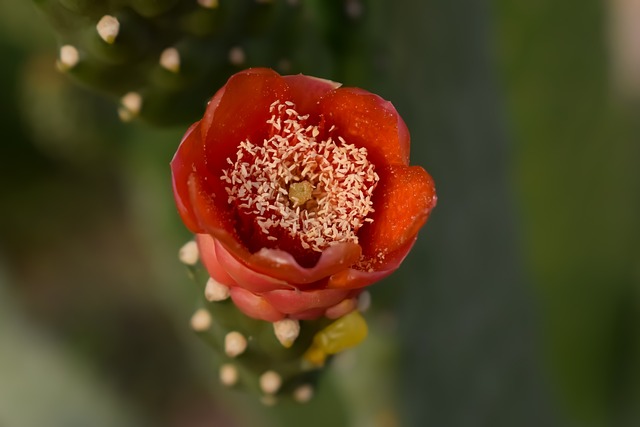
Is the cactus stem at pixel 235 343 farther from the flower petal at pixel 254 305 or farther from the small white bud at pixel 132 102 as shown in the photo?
the small white bud at pixel 132 102

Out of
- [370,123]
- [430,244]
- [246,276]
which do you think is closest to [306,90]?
[370,123]

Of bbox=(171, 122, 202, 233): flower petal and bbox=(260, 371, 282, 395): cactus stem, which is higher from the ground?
bbox=(171, 122, 202, 233): flower petal

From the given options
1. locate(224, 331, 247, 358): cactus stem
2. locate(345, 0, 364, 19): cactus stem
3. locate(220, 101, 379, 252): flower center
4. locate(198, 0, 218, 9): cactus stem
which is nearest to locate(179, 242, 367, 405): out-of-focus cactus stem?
locate(224, 331, 247, 358): cactus stem

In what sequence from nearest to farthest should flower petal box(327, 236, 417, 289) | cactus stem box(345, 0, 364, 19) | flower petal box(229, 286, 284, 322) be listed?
flower petal box(327, 236, 417, 289) < flower petal box(229, 286, 284, 322) < cactus stem box(345, 0, 364, 19)

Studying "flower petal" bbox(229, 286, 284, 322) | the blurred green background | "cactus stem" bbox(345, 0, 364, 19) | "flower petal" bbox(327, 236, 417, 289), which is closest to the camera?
"flower petal" bbox(327, 236, 417, 289)

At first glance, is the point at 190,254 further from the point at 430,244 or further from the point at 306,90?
the point at 430,244

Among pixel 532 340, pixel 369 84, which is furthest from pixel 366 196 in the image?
pixel 532 340

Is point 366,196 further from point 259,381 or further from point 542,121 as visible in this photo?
point 542,121

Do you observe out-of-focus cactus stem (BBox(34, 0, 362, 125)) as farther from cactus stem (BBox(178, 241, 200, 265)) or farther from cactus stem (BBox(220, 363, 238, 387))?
cactus stem (BBox(220, 363, 238, 387))
